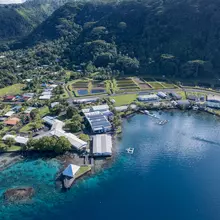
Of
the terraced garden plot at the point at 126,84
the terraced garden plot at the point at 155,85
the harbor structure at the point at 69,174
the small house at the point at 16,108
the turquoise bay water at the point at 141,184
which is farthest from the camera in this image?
the terraced garden plot at the point at 126,84

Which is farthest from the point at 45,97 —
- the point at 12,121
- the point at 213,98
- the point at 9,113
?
the point at 213,98

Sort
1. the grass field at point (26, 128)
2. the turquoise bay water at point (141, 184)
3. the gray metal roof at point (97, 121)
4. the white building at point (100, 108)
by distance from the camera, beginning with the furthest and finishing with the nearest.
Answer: the white building at point (100, 108), the grass field at point (26, 128), the gray metal roof at point (97, 121), the turquoise bay water at point (141, 184)

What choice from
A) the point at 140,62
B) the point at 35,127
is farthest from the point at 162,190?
the point at 140,62

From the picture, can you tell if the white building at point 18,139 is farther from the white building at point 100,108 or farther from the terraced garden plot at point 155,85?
the terraced garden plot at point 155,85

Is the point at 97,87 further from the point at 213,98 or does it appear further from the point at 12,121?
the point at 213,98

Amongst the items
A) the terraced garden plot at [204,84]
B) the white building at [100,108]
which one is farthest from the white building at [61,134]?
the terraced garden plot at [204,84]
